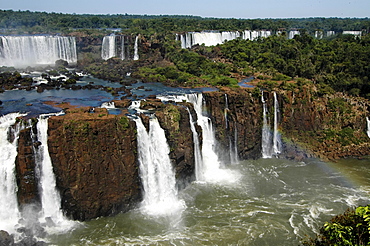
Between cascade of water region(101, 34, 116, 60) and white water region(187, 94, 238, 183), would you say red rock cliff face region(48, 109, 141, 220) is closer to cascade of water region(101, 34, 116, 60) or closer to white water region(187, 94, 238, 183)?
white water region(187, 94, 238, 183)

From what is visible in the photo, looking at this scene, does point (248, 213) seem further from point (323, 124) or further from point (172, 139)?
point (323, 124)

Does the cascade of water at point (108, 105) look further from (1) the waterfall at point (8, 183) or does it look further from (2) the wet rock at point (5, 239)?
(2) the wet rock at point (5, 239)

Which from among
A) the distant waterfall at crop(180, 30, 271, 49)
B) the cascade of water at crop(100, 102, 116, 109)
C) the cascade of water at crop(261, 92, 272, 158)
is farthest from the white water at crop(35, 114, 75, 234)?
the distant waterfall at crop(180, 30, 271, 49)

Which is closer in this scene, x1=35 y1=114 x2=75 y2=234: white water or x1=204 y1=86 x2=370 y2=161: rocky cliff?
x1=35 y1=114 x2=75 y2=234: white water

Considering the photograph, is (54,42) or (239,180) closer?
Result: (239,180)

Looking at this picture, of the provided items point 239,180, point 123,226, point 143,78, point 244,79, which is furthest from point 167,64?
point 123,226

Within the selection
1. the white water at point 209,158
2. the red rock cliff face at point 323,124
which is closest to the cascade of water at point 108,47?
the white water at point 209,158

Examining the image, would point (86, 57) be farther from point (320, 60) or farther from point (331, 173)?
point (331, 173)
